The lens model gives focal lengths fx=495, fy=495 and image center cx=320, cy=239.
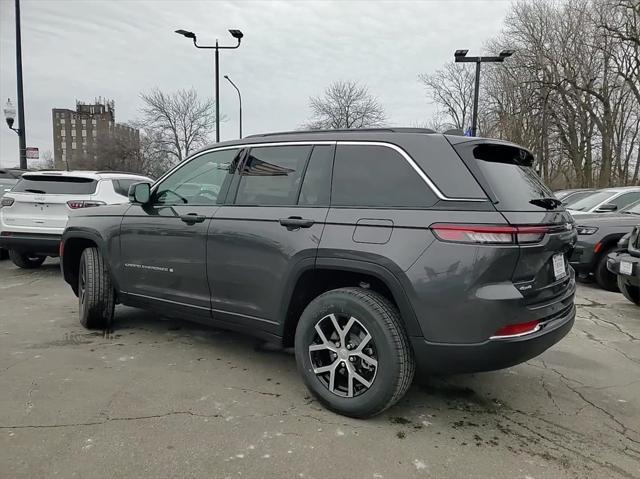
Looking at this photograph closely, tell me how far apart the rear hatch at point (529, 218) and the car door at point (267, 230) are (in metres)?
0.98

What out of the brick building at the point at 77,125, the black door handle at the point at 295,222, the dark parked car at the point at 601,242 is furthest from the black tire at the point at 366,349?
the brick building at the point at 77,125

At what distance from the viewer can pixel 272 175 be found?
3615 mm

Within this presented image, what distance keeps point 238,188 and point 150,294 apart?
1297mm

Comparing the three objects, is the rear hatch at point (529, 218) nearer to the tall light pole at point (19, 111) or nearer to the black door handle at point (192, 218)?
the black door handle at point (192, 218)

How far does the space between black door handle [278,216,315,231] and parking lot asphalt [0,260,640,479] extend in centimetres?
117

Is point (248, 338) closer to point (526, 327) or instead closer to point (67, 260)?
point (67, 260)

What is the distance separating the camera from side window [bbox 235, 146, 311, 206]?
3.48 metres

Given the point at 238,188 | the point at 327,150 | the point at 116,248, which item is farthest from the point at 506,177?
the point at 116,248

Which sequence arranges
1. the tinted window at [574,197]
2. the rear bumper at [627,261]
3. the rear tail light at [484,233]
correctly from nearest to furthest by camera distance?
the rear tail light at [484,233]
the rear bumper at [627,261]
the tinted window at [574,197]

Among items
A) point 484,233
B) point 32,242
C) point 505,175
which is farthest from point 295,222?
point 32,242

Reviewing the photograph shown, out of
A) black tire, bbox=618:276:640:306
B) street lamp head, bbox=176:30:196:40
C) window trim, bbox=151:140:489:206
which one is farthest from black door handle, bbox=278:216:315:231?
street lamp head, bbox=176:30:196:40

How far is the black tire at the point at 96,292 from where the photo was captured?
4.62 metres

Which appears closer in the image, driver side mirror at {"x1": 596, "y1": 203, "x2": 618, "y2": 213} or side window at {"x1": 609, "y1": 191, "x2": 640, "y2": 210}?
driver side mirror at {"x1": 596, "y1": 203, "x2": 618, "y2": 213}

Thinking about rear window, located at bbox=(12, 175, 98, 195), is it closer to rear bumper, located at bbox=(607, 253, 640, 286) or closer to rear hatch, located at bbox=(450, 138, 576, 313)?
rear hatch, located at bbox=(450, 138, 576, 313)
